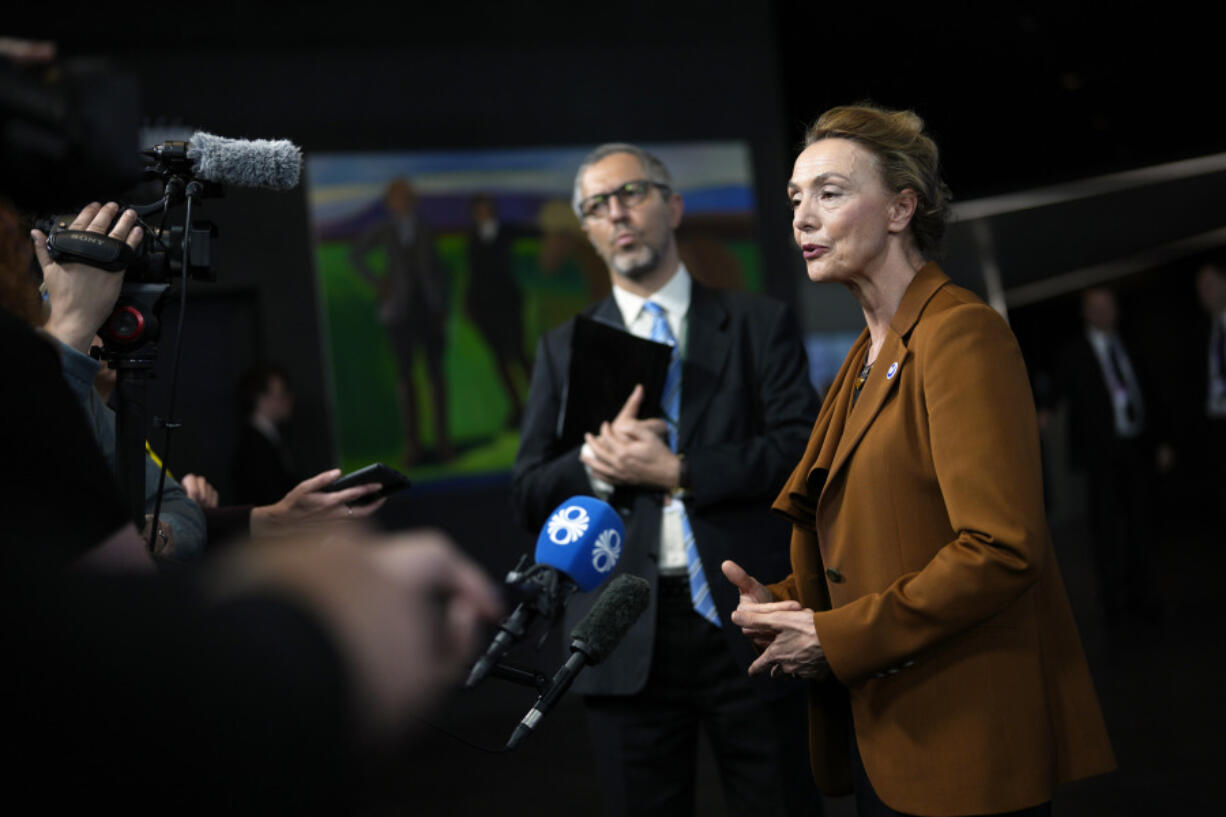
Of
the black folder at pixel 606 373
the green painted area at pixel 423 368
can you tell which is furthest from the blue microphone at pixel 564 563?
the green painted area at pixel 423 368

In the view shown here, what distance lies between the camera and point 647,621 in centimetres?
215

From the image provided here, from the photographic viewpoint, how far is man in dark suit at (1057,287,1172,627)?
20.0 feet

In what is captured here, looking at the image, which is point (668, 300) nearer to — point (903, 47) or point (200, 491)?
point (200, 491)

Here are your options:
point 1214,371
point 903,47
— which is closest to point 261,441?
point 1214,371

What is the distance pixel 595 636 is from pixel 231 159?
2.76ft

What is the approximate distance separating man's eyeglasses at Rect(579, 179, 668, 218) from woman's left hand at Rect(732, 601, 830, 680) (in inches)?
42.9

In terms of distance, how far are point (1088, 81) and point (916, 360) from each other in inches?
358

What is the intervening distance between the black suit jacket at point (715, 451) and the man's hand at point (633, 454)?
55mm

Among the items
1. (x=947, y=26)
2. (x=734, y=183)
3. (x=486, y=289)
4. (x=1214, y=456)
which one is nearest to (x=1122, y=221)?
(x=947, y=26)

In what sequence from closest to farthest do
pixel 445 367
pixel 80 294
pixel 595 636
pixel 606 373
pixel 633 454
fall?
pixel 80 294 < pixel 595 636 < pixel 633 454 < pixel 606 373 < pixel 445 367

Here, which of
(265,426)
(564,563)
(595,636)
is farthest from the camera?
(265,426)

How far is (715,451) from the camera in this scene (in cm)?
217

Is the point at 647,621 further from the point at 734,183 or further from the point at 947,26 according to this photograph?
the point at 947,26

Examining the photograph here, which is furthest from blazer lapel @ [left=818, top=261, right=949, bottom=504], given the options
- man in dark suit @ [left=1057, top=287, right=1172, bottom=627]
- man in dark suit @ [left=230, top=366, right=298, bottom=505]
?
man in dark suit @ [left=1057, top=287, right=1172, bottom=627]
